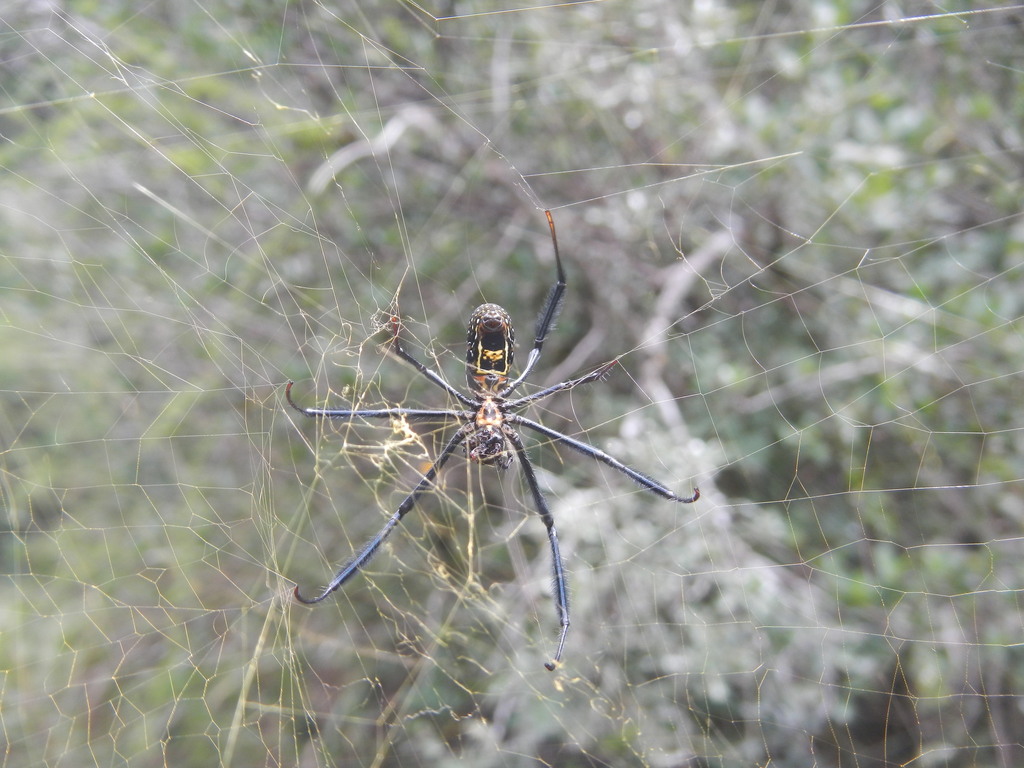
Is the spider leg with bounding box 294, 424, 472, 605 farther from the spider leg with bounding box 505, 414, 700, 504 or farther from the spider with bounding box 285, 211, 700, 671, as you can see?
the spider leg with bounding box 505, 414, 700, 504

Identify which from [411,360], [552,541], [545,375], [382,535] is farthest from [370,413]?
[545,375]

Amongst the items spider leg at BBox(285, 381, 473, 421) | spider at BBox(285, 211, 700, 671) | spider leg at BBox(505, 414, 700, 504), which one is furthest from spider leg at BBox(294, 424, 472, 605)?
spider leg at BBox(505, 414, 700, 504)

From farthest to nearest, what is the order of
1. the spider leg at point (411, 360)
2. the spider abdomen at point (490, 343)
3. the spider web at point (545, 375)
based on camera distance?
the spider web at point (545, 375)
the spider abdomen at point (490, 343)
the spider leg at point (411, 360)

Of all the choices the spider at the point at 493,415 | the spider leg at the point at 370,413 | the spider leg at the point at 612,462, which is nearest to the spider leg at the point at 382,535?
the spider at the point at 493,415

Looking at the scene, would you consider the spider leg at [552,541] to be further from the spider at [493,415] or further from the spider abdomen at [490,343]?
the spider abdomen at [490,343]

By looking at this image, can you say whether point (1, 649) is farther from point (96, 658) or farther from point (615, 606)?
point (615, 606)

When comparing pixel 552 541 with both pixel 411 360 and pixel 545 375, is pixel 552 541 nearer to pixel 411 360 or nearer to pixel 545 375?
pixel 411 360

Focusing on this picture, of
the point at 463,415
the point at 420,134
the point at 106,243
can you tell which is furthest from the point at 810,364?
the point at 106,243

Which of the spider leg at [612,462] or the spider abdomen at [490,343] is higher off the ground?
the spider abdomen at [490,343]
